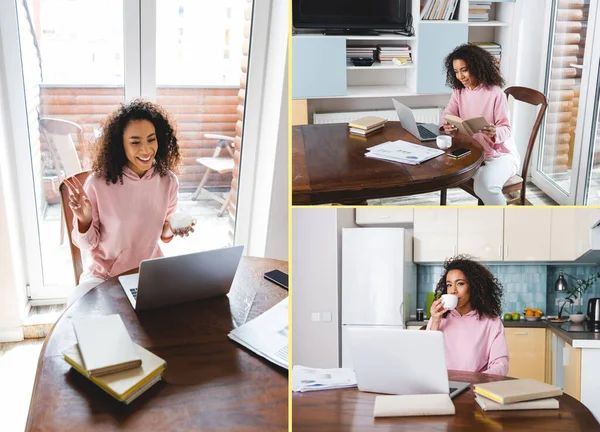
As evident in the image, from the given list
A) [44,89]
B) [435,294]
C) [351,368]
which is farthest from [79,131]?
[351,368]

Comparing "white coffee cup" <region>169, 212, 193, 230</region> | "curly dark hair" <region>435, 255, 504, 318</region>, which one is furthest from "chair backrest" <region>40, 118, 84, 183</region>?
"curly dark hair" <region>435, 255, 504, 318</region>

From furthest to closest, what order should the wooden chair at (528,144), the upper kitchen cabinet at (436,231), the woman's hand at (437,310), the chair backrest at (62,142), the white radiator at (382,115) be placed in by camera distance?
the chair backrest at (62,142)
the woman's hand at (437,310)
the white radiator at (382,115)
the wooden chair at (528,144)
the upper kitchen cabinet at (436,231)

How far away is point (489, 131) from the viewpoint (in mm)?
1354

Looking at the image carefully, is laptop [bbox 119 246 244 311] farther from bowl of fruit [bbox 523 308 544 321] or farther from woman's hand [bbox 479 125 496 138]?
bowl of fruit [bbox 523 308 544 321]

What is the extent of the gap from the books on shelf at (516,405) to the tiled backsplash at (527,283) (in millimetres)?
271

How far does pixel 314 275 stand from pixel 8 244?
2577 millimetres

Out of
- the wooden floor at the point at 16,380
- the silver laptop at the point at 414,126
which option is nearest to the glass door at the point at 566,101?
the silver laptop at the point at 414,126

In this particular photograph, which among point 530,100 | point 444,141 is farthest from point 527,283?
point 530,100

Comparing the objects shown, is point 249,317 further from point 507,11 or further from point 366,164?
point 507,11

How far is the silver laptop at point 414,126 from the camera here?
1.44 m

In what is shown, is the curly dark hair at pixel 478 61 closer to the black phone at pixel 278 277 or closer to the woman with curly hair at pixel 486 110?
the woman with curly hair at pixel 486 110

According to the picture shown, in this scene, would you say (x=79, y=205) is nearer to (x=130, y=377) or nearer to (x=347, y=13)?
(x=130, y=377)

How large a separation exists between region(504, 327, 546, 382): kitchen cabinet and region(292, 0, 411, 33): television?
81cm

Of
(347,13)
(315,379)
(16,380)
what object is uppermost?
(347,13)
